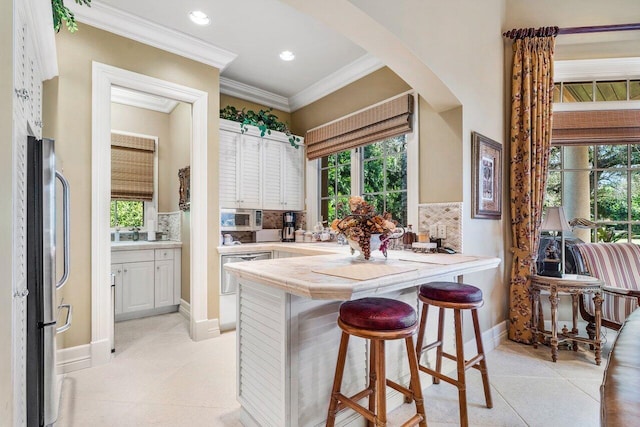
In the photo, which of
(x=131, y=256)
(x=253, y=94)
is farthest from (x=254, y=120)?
(x=131, y=256)

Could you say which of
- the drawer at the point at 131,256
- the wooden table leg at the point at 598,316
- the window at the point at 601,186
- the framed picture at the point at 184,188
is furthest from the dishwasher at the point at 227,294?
the window at the point at 601,186

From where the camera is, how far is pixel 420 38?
2.12 metres

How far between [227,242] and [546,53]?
382cm

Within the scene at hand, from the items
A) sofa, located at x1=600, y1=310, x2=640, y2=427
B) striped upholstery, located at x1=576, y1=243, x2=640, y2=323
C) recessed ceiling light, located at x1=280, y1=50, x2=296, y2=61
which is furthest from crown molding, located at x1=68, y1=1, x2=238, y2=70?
striped upholstery, located at x1=576, y1=243, x2=640, y2=323

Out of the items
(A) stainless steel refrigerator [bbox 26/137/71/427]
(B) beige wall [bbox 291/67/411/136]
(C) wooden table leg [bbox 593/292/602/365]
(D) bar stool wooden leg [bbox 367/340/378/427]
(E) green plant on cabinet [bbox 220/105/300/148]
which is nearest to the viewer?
(A) stainless steel refrigerator [bbox 26/137/71/427]

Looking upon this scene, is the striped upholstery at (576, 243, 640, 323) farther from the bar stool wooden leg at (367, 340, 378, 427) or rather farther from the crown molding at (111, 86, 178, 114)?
the crown molding at (111, 86, 178, 114)

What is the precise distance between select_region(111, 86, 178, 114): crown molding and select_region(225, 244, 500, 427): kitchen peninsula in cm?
360

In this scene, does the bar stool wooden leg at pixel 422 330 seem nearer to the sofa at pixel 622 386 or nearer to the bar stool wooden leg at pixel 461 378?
the bar stool wooden leg at pixel 461 378

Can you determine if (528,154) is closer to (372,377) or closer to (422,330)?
(422,330)

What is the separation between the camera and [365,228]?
199 cm

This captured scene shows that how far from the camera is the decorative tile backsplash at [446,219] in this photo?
258 cm

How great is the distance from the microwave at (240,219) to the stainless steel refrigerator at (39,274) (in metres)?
2.32

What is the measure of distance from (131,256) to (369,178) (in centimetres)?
307

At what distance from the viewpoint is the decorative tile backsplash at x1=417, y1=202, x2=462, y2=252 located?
2582 millimetres
